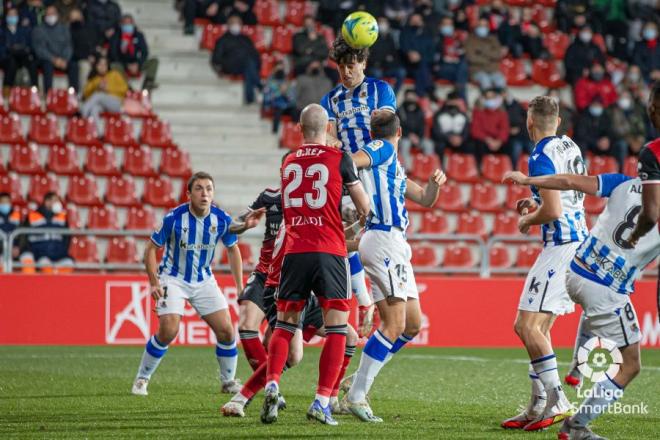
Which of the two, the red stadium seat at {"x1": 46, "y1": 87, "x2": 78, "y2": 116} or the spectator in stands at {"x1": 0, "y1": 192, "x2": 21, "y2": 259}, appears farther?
the red stadium seat at {"x1": 46, "y1": 87, "x2": 78, "y2": 116}

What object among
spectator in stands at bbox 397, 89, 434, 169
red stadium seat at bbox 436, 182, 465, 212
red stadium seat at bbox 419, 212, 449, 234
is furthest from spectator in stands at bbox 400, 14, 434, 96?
red stadium seat at bbox 419, 212, 449, 234

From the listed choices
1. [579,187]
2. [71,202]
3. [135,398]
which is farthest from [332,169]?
[71,202]

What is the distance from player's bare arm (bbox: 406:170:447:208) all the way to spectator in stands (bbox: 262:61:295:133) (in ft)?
41.5

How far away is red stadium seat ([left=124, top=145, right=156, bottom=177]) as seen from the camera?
1959cm

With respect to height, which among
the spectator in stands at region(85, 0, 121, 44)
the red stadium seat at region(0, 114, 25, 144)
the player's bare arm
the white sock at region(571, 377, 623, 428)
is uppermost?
the spectator in stands at region(85, 0, 121, 44)

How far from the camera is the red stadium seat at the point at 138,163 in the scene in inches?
771

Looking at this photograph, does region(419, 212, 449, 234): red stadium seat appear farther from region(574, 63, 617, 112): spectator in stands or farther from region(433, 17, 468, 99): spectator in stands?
region(574, 63, 617, 112): spectator in stands

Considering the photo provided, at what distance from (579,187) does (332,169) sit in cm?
175

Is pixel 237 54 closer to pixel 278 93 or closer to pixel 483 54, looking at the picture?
pixel 278 93

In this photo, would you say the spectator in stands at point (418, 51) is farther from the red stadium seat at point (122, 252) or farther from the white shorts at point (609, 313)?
the white shorts at point (609, 313)

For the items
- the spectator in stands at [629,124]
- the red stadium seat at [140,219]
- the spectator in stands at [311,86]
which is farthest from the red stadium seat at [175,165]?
the spectator in stands at [629,124]

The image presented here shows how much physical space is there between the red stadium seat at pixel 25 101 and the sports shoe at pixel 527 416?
13.5 metres

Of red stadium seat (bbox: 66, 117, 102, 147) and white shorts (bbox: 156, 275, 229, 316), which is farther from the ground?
red stadium seat (bbox: 66, 117, 102, 147)

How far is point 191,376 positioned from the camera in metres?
11.8
